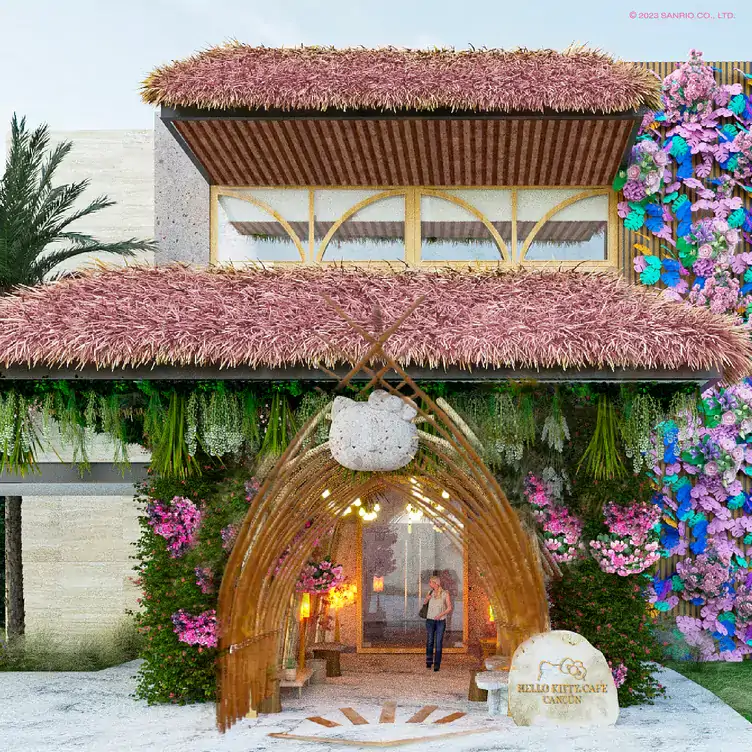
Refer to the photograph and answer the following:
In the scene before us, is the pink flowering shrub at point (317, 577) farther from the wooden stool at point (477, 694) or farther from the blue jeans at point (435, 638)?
the wooden stool at point (477, 694)

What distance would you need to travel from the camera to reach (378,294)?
8430mm

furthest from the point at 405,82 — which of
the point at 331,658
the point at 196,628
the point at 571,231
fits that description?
the point at 331,658

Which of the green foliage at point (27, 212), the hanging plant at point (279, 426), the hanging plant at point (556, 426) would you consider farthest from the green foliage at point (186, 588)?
the green foliage at point (27, 212)

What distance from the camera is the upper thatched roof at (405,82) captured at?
10.5 metres

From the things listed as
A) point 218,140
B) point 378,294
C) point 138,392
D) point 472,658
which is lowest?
point 472,658

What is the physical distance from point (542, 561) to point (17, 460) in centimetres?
539

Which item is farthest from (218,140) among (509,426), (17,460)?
(509,426)

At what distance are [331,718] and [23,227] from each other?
831 centimetres

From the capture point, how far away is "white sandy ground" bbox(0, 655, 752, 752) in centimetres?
766

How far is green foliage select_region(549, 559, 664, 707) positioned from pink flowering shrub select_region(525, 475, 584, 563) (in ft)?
0.75

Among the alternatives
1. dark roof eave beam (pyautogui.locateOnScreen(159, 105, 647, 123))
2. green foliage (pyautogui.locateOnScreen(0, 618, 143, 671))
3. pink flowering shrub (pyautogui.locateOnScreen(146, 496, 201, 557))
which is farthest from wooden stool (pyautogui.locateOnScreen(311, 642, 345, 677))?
dark roof eave beam (pyautogui.locateOnScreen(159, 105, 647, 123))

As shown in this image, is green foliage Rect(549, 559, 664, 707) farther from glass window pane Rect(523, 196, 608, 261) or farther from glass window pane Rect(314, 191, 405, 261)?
glass window pane Rect(314, 191, 405, 261)

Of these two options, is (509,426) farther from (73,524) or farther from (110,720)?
(73,524)

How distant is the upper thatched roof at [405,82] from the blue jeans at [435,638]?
6519mm
